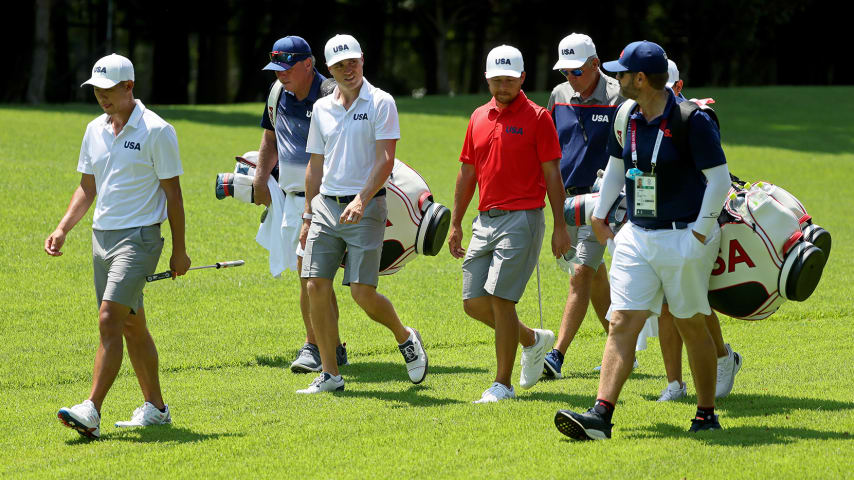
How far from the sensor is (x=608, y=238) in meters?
6.89

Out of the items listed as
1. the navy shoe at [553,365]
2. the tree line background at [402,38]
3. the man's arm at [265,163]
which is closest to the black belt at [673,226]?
the navy shoe at [553,365]

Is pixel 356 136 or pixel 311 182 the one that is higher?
pixel 356 136

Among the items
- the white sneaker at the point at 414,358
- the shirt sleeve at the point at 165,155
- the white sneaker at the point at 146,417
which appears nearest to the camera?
the shirt sleeve at the point at 165,155

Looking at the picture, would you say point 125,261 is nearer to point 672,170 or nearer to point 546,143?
point 546,143

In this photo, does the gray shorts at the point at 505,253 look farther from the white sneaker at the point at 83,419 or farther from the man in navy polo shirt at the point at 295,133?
the white sneaker at the point at 83,419

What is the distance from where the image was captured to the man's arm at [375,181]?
7848 mm

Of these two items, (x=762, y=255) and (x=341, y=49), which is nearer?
(x=762, y=255)

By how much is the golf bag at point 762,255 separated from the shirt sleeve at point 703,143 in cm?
77

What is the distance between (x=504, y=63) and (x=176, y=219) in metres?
2.36

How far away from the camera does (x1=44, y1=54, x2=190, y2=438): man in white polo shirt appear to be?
682cm

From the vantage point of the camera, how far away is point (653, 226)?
645 centimetres

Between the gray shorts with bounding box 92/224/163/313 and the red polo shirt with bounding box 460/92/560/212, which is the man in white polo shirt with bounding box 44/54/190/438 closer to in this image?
the gray shorts with bounding box 92/224/163/313

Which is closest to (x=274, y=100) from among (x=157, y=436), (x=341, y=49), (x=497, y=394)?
(x=341, y=49)

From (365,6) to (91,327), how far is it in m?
31.9
